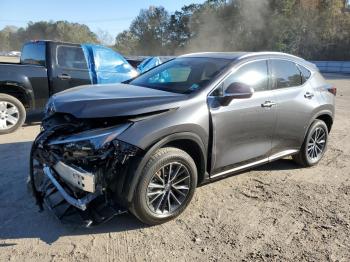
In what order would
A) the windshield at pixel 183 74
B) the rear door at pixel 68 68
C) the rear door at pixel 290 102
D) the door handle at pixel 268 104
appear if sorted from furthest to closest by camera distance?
the rear door at pixel 68 68
the rear door at pixel 290 102
the door handle at pixel 268 104
the windshield at pixel 183 74

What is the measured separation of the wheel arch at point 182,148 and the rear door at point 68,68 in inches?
186

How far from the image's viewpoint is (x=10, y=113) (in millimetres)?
7625

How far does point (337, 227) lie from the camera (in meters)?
4.23

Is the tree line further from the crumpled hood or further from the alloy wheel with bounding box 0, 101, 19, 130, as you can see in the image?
the crumpled hood

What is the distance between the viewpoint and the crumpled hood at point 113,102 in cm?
375

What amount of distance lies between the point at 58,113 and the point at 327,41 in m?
47.7

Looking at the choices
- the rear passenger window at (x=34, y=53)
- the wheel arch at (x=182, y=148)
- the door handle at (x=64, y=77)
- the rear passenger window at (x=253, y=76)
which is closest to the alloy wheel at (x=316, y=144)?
the rear passenger window at (x=253, y=76)

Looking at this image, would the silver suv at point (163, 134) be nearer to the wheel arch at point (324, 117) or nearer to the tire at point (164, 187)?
the tire at point (164, 187)

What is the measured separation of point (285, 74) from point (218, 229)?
2517 millimetres

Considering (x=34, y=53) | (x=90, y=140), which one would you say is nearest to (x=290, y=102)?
(x=90, y=140)

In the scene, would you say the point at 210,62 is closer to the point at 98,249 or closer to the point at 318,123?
the point at 318,123

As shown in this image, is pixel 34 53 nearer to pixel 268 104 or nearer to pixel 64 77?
pixel 64 77

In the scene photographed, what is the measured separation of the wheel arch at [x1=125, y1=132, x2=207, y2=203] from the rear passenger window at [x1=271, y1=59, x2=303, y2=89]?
5.31ft

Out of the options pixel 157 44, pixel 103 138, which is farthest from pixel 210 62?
pixel 157 44
